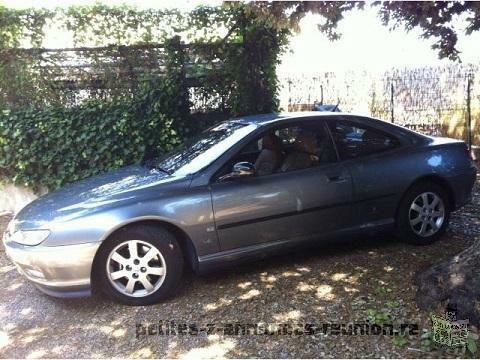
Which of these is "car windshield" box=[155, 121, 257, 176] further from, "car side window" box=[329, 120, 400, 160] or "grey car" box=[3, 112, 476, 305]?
"car side window" box=[329, 120, 400, 160]

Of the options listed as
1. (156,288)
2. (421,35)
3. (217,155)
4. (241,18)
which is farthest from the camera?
(241,18)

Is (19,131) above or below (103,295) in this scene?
above

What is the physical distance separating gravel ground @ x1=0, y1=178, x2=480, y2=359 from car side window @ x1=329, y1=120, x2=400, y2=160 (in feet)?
3.00

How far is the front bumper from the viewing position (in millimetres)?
3688

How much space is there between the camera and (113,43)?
7379 mm

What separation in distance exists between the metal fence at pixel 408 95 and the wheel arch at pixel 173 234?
5883mm

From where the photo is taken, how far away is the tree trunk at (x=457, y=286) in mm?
3275

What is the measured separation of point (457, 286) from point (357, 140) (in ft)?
5.82

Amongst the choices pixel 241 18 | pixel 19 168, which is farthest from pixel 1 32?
pixel 241 18

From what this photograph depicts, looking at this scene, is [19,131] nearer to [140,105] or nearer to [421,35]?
[140,105]

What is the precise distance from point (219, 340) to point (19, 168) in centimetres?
503

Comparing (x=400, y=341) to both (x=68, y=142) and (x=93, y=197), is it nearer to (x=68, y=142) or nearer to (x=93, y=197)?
(x=93, y=197)

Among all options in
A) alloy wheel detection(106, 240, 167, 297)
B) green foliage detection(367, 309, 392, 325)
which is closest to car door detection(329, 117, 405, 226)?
green foliage detection(367, 309, 392, 325)

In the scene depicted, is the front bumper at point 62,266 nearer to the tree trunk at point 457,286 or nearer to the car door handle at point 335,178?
the car door handle at point 335,178
